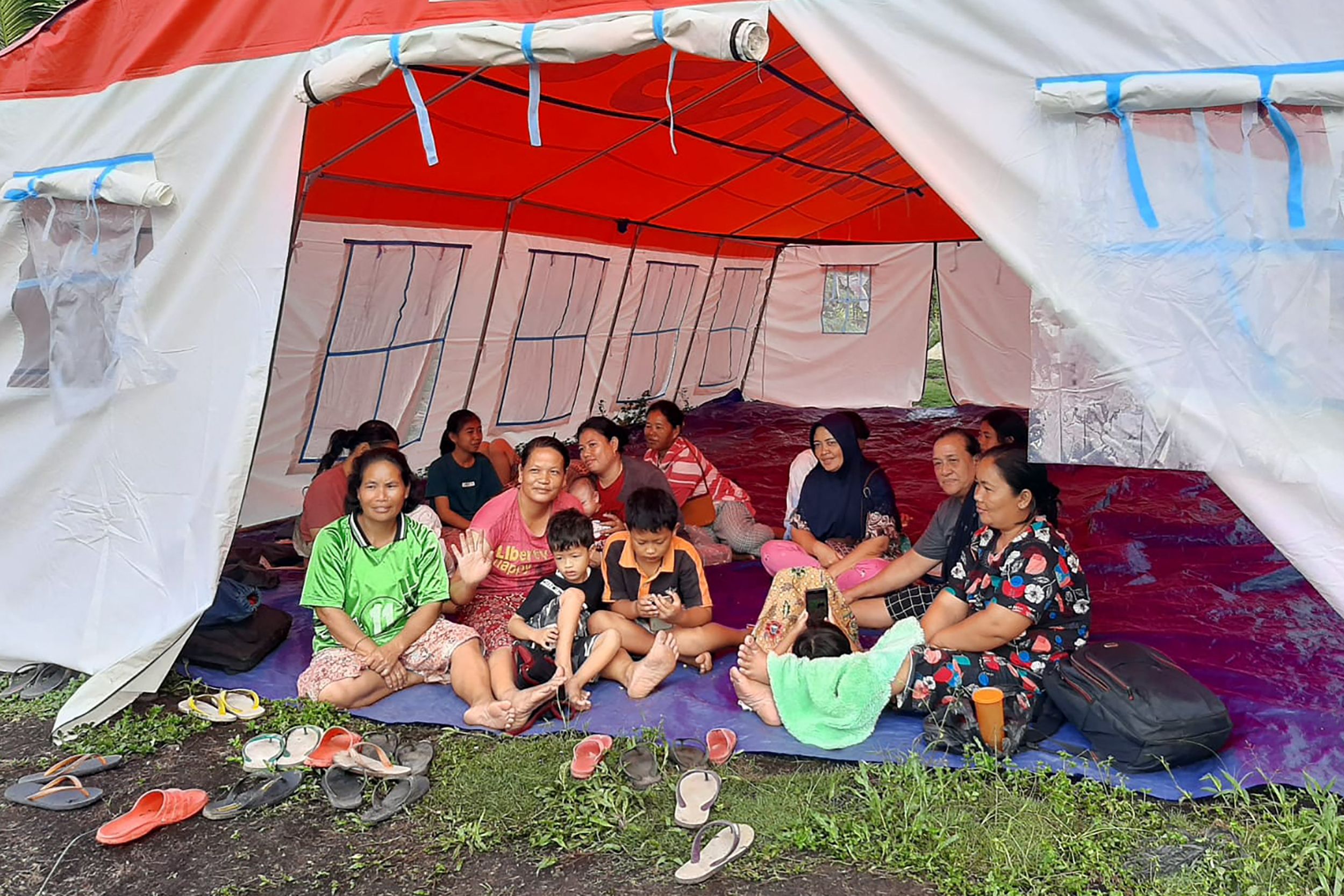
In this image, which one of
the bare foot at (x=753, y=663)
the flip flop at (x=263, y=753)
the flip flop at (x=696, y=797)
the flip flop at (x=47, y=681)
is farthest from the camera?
the flip flop at (x=47, y=681)

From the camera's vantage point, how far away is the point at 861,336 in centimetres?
1177

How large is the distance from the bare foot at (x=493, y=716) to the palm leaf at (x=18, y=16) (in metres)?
10.6

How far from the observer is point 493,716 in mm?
3430

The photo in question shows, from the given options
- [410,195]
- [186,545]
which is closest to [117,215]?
[186,545]

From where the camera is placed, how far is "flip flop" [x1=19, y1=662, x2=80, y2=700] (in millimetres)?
3936

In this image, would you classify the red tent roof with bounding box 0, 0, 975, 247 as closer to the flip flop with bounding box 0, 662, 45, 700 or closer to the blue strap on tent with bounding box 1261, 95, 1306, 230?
the blue strap on tent with bounding box 1261, 95, 1306, 230

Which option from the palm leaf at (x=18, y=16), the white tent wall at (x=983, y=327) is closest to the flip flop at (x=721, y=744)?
Result: the white tent wall at (x=983, y=327)

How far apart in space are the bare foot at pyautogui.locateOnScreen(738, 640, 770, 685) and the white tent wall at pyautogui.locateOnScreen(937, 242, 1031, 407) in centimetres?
839

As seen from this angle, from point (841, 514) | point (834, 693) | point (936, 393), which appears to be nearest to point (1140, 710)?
point (834, 693)

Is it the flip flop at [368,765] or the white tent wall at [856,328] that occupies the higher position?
the white tent wall at [856,328]

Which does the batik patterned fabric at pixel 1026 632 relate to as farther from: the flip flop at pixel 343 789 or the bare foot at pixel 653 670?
the flip flop at pixel 343 789

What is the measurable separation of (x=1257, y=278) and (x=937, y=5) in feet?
4.02

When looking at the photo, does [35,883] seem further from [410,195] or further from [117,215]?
[410,195]

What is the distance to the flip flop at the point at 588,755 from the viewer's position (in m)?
3.07
